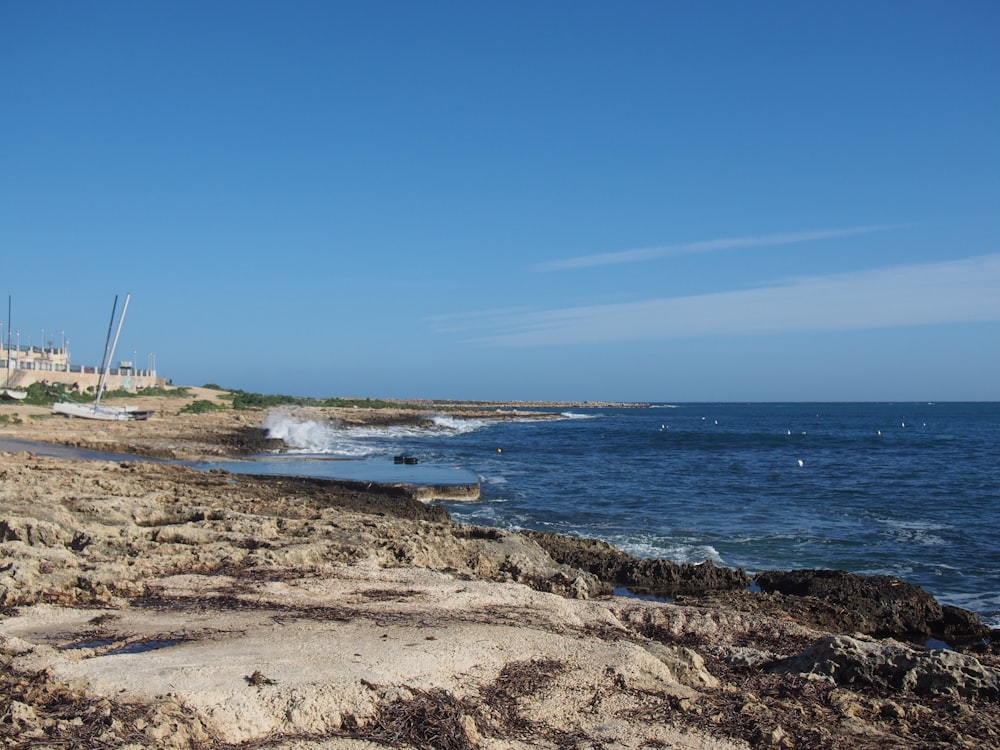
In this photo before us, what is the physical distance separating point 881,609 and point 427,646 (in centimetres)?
720

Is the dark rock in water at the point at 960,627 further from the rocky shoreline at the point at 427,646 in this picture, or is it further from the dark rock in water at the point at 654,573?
the dark rock in water at the point at 654,573

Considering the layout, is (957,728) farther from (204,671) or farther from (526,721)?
(204,671)

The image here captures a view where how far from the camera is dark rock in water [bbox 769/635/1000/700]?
652 cm

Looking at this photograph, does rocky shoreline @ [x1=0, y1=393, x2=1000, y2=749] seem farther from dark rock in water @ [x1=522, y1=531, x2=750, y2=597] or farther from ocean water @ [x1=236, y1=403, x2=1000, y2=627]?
ocean water @ [x1=236, y1=403, x2=1000, y2=627]

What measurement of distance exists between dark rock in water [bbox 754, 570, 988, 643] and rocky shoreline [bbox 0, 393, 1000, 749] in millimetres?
46

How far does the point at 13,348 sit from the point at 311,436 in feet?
162

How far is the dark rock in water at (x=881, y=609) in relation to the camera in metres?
10.3

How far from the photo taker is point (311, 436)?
43.3 meters

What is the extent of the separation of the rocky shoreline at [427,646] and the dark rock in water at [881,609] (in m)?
0.05

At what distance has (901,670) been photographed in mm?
6699

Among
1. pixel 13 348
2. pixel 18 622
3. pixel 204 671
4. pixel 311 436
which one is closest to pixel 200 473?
pixel 18 622

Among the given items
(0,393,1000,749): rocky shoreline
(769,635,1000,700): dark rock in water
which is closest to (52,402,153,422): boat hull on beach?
(0,393,1000,749): rocky shoreline

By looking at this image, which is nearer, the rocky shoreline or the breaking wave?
the rocky shoreline

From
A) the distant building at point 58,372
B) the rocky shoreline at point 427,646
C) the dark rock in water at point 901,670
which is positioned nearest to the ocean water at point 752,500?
→ the rocky shoreline at point 427,646
